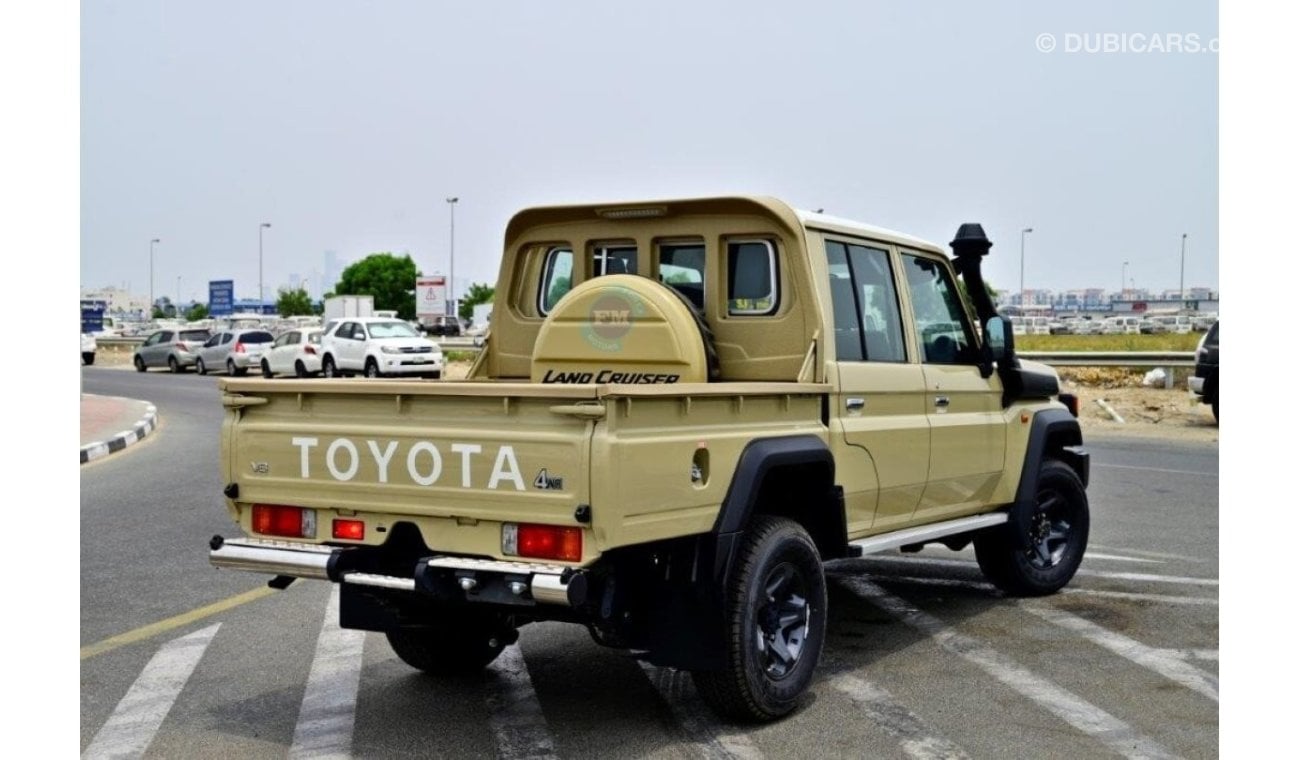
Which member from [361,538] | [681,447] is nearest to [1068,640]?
[681,447]

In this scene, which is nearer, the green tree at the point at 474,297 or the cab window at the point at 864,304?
the cab window at the point at 864,304

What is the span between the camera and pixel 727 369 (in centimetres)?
670

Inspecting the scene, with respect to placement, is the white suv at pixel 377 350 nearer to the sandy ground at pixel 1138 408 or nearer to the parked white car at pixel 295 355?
the parked white car at pixel 295 355

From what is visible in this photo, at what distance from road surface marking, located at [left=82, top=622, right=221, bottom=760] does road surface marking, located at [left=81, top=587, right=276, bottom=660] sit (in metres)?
0.22

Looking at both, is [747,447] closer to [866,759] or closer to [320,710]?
[866,759]

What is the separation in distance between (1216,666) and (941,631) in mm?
1359

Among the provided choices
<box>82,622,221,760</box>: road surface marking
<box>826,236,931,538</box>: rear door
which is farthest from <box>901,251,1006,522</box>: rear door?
<box>82,622,221,760</box>: road surface marking

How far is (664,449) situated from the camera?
5031mm

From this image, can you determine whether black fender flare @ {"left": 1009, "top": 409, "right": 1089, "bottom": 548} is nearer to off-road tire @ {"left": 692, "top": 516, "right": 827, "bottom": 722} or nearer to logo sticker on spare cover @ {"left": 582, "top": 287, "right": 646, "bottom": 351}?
off-road tire @ {"left": 692, "top": 516, "right": 827, "bottom": 722}

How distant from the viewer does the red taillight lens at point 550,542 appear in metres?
4.88

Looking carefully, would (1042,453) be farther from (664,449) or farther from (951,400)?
(664,449)

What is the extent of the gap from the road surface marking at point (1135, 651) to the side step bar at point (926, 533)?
23.1 inches

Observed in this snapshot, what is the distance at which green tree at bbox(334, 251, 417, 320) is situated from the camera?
11519cm

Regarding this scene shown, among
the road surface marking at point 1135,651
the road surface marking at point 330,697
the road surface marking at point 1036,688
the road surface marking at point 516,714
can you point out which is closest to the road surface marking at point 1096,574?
the road surface marking at point 1135,651
